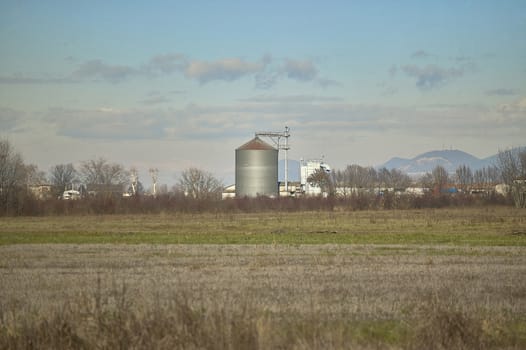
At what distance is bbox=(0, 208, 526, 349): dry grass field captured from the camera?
12031 millimetres

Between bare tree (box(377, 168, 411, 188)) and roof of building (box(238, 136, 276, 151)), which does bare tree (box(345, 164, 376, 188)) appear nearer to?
bare tree (box(377, 168, 411, 188))

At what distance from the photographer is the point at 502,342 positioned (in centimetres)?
1262

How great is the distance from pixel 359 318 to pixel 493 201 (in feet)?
314

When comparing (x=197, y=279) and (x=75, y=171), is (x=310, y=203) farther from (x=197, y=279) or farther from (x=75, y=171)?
(x=75, y=171)

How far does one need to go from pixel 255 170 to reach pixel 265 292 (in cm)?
9291

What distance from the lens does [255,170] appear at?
4373 inches

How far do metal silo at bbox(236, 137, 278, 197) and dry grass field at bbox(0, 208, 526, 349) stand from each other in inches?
2672

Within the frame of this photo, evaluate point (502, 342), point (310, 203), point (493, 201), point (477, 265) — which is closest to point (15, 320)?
point (502, 342)

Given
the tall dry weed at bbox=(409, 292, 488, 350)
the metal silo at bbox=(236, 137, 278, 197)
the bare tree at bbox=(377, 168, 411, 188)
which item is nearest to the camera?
the tall dry weed at bbox=(409, 292, 488, 350)

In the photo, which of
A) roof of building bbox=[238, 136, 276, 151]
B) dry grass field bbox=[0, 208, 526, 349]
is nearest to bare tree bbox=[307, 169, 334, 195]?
roof of building bbox=[238, 136, 276, 151]

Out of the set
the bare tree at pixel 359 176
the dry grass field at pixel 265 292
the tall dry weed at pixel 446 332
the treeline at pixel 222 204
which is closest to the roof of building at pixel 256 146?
the treeline at pixel 222 204

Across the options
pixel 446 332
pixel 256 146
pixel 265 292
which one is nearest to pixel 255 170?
pixel 256 146

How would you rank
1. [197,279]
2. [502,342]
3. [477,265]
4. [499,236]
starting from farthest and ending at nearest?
1. [499,236]
2. [477,265]
3. [197,279]
4. [502,342]

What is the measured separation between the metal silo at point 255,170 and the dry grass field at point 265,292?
67.9 metres
